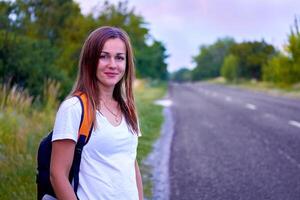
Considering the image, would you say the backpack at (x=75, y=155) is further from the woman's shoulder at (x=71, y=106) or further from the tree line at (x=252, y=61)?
the tree line at (x=252, y=61)

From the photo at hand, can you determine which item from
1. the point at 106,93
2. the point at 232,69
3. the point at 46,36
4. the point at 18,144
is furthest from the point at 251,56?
the point at 106,93

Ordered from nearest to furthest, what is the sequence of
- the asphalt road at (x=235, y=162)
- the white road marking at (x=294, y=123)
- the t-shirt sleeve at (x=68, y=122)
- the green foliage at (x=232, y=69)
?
the t-shirt sleeve at (x=68, y=122)
the asphalt road at (x=235, y=162)
the white road marking at (x=294, y=123)
the green foliage at (x=232, y=69)

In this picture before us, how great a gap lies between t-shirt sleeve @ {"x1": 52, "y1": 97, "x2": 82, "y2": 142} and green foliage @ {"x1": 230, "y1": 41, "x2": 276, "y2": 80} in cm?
6479

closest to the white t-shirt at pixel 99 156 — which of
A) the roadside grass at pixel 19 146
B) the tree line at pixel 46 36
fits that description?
the roadside grass at pixel 19 146

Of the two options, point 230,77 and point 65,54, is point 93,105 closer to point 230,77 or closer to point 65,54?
point 65,54

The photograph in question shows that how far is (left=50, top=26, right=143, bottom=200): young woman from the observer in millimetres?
2066

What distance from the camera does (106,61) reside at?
7.47 feet

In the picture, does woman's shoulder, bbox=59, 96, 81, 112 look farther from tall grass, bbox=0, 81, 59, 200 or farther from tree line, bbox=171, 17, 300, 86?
tree line, bbox=171, 17, 300, 86

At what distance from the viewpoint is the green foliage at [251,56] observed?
67.2 m

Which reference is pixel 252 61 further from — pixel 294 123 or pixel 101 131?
pixel 101 131

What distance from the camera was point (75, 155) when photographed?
6.88 feet

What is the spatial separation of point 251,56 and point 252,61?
3.10ft

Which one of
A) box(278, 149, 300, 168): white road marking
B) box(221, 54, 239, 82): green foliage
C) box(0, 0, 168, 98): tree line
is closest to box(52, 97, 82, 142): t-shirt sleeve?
box(278, 149, 300, 168): white road marking

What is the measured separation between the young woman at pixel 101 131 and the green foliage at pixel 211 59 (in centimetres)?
14188
